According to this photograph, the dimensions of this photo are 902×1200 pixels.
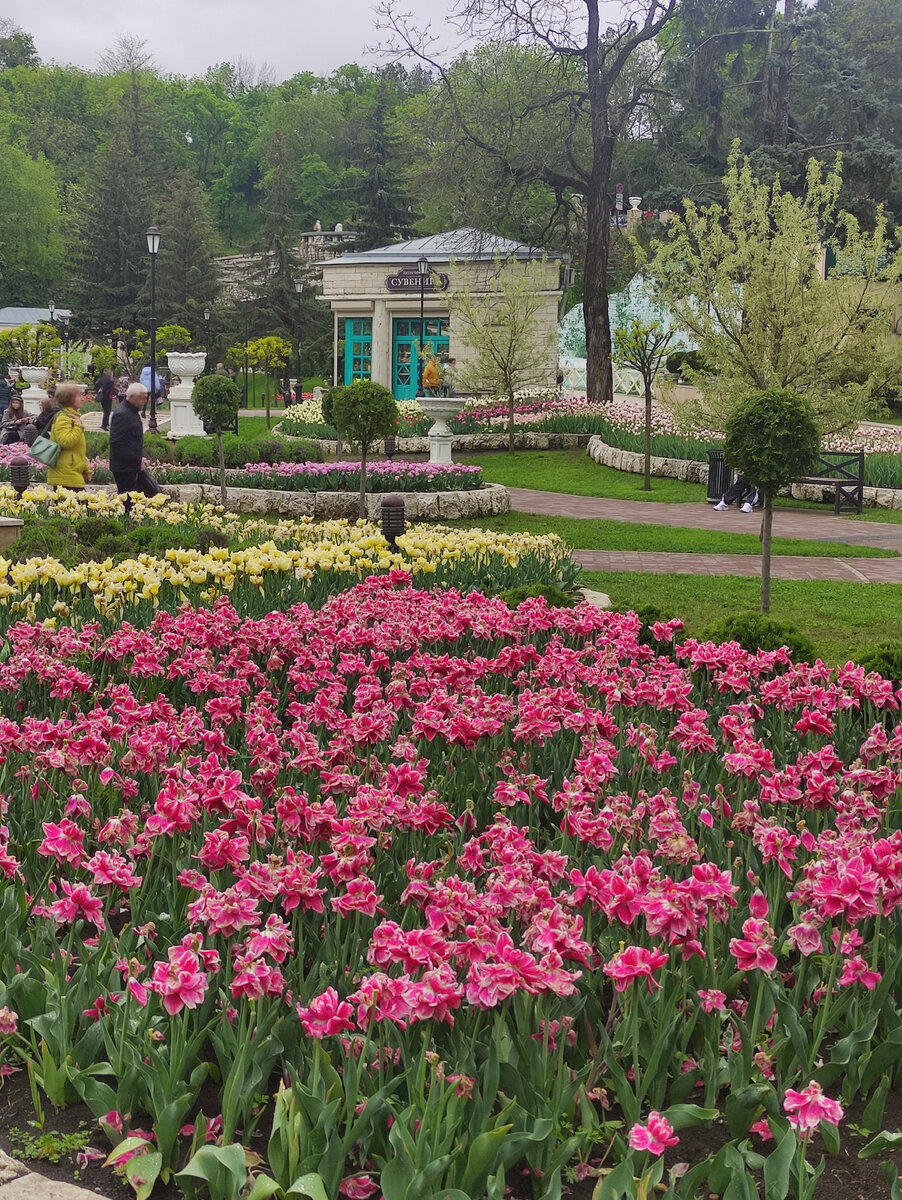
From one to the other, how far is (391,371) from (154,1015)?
35467 millimetres

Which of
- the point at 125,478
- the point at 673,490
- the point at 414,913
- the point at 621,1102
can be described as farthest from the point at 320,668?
the point at 673,490

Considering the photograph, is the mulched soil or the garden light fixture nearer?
the mulched soil

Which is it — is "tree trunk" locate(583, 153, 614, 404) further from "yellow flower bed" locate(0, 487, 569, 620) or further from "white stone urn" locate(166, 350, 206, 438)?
"yellow flower bed" locate(0, 487, 569, 620)

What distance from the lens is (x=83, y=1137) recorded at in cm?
276

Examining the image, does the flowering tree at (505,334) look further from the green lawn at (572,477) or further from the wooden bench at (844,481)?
the wooden bench at (844,481)

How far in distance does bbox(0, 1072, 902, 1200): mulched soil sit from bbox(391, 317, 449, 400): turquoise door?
116 ft

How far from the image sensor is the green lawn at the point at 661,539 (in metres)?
14.3

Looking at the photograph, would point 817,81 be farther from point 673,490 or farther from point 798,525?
point 798,525

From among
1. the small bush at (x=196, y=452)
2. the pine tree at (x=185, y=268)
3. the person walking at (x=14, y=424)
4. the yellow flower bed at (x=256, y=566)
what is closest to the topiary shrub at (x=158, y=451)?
the small bush at (x=196, y=452)

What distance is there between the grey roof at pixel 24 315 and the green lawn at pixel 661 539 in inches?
1937

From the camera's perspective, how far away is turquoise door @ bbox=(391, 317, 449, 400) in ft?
123

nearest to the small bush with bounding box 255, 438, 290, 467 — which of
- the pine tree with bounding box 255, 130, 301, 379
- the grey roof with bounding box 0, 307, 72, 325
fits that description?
the pine tree with bounding box 255, 130, 301, 379

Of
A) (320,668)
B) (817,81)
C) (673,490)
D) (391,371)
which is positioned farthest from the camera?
(817,81)

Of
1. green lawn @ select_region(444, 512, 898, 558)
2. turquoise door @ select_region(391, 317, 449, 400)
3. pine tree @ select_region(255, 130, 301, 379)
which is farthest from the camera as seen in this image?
pine tree @ select_region(255, 130, 301, 379)
